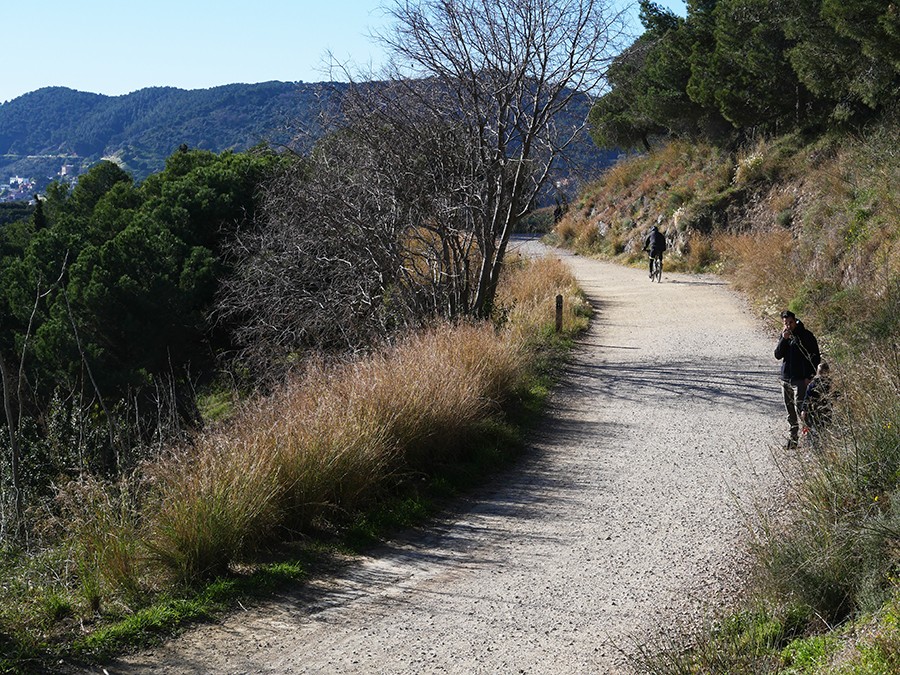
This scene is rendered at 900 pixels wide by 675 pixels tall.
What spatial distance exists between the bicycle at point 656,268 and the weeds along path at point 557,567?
14922 millimetres

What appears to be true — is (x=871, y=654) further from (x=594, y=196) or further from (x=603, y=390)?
(x=594, y=196)

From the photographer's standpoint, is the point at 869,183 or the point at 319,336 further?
the point at 869,183

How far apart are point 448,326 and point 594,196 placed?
34853 mm

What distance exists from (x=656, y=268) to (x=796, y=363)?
18.4 m

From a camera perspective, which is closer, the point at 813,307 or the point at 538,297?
the point at 813,307

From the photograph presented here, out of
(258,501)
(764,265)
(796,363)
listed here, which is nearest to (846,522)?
(258,501)

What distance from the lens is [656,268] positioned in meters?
28.4

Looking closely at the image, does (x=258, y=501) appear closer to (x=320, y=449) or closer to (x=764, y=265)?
(x=320, y=449)

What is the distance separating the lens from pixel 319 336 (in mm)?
18281

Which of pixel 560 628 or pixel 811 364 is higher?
pixel 811 364

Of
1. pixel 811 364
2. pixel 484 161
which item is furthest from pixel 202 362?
pixel 811 364

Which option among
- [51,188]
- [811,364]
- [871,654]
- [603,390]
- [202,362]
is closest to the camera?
[871,654]

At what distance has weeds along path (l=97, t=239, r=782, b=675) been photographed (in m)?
5.77

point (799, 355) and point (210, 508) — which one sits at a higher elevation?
point (799, 355)
